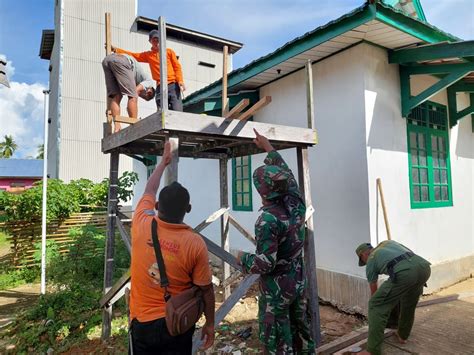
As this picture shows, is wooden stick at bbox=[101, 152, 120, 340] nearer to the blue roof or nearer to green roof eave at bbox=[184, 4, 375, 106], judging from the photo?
green roof eave at bbox=[184, 4, 375, 106]

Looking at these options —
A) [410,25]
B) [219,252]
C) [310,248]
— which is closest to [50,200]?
[219,252]

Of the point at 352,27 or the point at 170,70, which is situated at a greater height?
the point at 352,27

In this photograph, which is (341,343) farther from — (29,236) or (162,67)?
(29,236)

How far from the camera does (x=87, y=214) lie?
8.71 metres

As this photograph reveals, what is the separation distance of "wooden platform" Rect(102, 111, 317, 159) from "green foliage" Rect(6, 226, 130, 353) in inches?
97.0

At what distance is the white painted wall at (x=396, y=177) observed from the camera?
4668 mm

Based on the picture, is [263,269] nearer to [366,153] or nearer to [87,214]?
[366,153]

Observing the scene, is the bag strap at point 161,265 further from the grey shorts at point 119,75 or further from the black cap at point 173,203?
the grey shorts at point 119,75

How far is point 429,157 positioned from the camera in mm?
5520

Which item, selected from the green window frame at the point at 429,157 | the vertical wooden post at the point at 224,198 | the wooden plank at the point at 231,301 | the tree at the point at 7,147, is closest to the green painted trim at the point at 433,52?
the green window frame at the point at 429,157

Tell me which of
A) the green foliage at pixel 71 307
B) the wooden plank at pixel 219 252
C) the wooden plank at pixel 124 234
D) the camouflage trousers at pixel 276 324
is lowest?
the green foliage at pixel 71 307

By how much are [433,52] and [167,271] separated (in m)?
4.48

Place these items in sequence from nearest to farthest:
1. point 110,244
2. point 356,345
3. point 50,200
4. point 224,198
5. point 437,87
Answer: point 356,345, point 110,244, point 437,87, point 224,198, point 50,200

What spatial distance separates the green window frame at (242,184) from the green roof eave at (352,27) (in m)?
2.01
